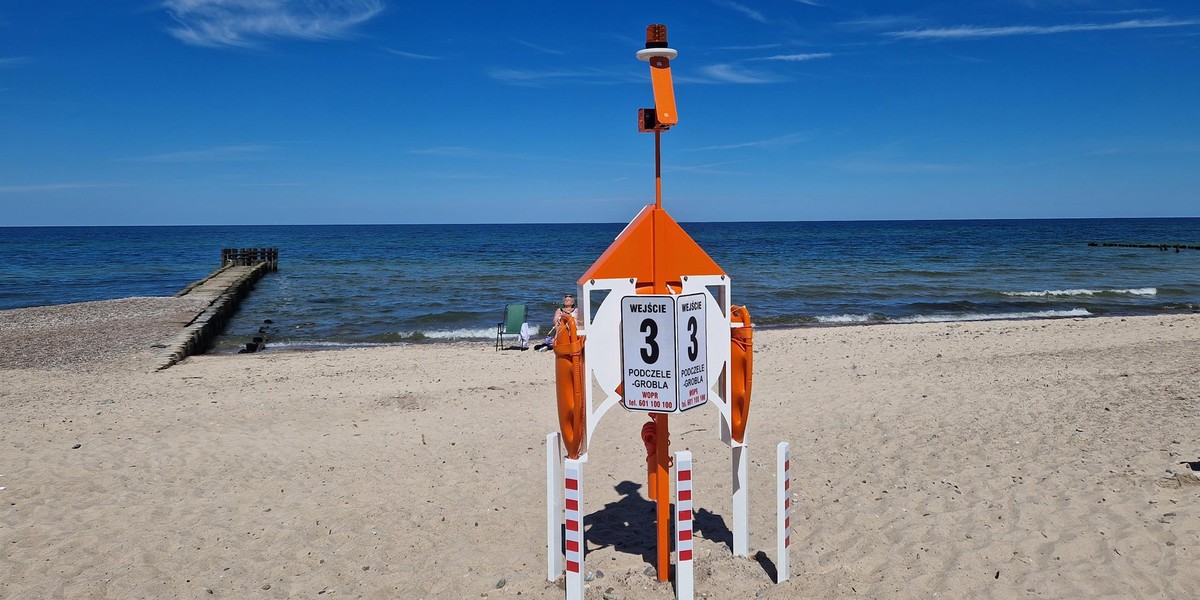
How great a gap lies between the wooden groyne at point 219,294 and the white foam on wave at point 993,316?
1790 cm

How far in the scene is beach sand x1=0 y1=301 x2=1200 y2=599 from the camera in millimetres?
5047

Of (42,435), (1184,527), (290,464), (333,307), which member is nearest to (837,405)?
(1184,527)

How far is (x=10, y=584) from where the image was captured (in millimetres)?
5059

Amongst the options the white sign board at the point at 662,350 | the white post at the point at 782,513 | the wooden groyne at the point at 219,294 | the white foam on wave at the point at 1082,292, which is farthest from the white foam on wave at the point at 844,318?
the white sign board at the point at 662,350

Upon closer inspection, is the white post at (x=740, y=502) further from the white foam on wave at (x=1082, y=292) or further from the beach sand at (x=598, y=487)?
the white foam on wave at (x=1082, y=292)

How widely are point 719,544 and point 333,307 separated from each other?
77.4 feet

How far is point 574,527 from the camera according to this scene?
4.55 meters

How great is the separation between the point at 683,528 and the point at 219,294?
2593cm

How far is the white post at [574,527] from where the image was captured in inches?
177

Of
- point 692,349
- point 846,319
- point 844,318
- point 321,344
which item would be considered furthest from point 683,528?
point 844,318

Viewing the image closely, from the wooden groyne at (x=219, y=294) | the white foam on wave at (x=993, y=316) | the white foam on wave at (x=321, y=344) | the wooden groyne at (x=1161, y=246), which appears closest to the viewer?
the wooden groyne at (x=219, y=294)

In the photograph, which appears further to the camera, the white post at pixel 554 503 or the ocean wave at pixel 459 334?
the ocean wave at pixel 459 334

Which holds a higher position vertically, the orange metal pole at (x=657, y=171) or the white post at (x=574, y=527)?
the orange metal pole at (x=657, y=171)

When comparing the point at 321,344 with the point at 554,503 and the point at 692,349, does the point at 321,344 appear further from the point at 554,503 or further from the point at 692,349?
the point at 692,349
